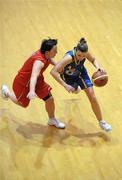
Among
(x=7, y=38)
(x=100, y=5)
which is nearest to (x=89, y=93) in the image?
(x=7, y=38)

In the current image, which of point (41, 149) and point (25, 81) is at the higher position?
point (25, 81)

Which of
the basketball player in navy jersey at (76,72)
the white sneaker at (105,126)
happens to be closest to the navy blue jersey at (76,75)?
the basketball player in navy jersey at (76,72)

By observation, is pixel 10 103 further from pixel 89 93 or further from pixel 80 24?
pixel 80 24

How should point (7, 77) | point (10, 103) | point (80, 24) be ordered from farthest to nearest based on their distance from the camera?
point (80, 24) → point (7, 77) → point (10, 103)

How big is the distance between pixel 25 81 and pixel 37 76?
10.8 inches

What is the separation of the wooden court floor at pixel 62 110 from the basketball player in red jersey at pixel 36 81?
0.86 ft

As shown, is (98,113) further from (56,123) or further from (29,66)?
(29,66)

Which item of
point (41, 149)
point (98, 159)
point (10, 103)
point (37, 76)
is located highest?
point (37, 76)

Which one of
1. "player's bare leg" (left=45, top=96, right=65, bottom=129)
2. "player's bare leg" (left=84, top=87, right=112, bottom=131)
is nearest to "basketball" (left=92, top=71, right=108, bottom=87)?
"player's bare leg" (left=84, top=87, right=112, bottom=131)

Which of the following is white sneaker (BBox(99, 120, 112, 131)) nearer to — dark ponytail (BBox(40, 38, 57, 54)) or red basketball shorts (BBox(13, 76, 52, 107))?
red basketball shorts (BBox(13, 76, 52, 107))

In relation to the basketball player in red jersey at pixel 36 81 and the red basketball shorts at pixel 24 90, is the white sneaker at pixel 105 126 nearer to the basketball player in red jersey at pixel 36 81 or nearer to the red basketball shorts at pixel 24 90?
the basketball player in red jersey at pixel 36 81

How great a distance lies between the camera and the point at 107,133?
14.7ft

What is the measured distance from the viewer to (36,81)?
13.3ft

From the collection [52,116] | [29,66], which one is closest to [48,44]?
[29,66]
